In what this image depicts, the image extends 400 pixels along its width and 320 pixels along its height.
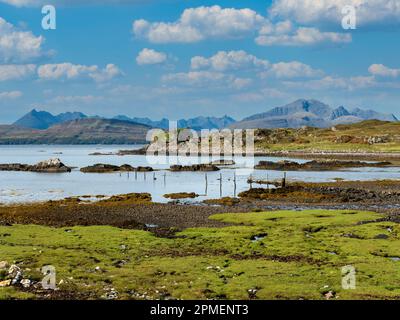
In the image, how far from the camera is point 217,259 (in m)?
33.9

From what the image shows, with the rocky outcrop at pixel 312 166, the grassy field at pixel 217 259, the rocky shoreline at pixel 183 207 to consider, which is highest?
the rocky outcrop at pixel 312 166

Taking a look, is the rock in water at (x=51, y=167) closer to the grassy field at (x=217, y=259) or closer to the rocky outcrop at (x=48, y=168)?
the rocky outcrop at (x=48, y=168)

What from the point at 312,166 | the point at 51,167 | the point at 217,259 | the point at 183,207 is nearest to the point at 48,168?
the point at 51,167

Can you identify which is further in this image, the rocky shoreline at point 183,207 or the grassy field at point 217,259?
the rocky shoreline at point 183,207

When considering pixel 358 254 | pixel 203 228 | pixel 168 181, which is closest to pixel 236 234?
pixel 203 228

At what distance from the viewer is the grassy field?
26734 millimetres

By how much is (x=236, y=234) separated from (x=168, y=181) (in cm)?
7540

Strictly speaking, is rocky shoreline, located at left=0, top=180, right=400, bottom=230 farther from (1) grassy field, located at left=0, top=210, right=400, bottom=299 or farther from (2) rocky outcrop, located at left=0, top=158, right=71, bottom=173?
(2) rocky outcrop, located at left=0, top=158, right=71, bottom=173

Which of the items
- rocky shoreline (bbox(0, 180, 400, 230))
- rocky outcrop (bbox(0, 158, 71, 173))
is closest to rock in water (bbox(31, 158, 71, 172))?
rocky outcrop (bbox(0, 158, 71, 173))

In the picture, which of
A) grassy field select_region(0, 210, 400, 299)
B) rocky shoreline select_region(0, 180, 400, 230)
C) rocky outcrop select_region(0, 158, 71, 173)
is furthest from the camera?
rocky outcrop select_region(0, 158, 71, 173)

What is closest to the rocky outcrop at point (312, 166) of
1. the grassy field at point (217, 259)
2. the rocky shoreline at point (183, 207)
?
the rocky shoreline at point (183, 207)

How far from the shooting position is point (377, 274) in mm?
29969

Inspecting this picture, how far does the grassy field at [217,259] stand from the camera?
26734mm

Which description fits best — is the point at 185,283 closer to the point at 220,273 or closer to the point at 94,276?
the point at 220,273
